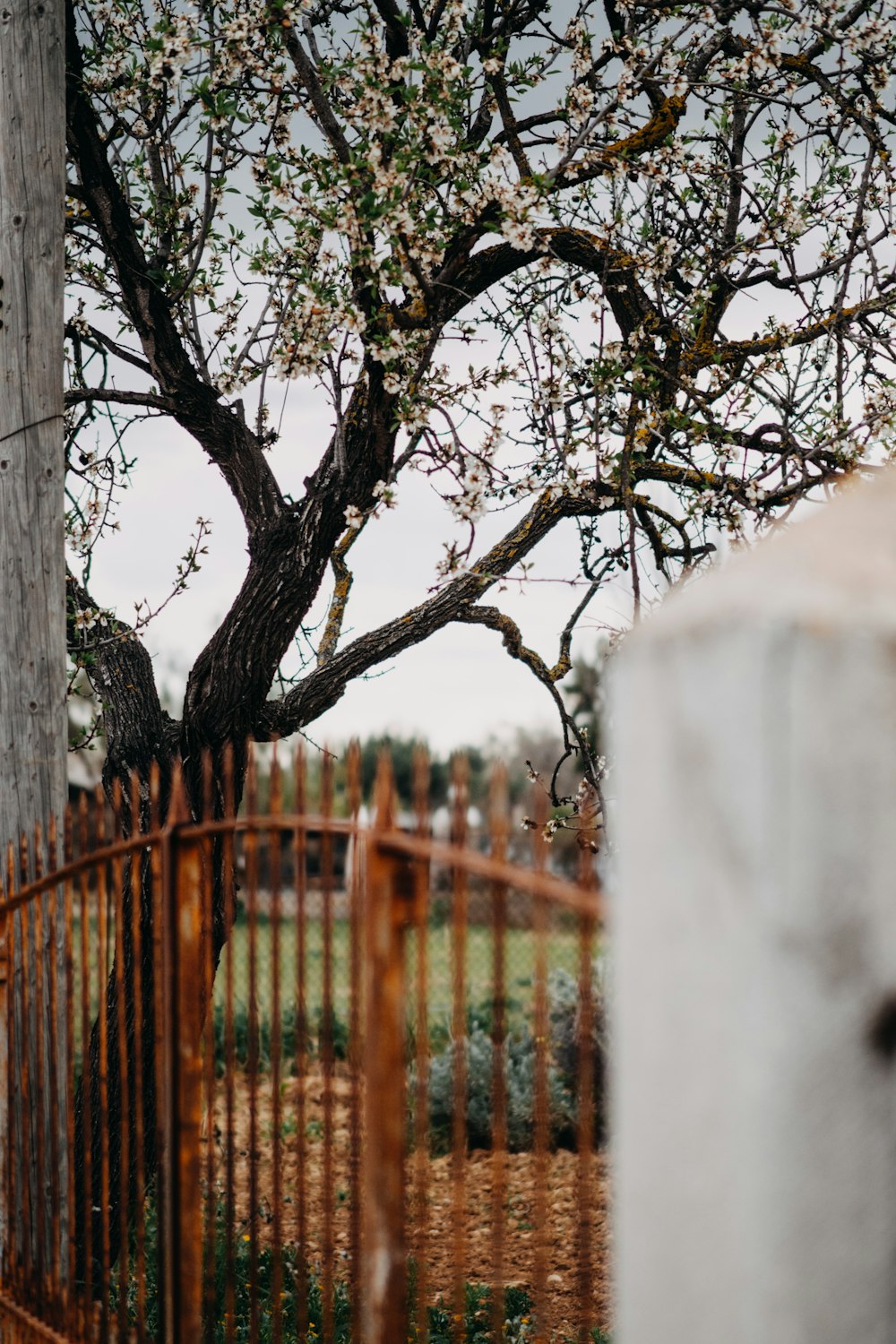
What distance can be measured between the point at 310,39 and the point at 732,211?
6.32 ft

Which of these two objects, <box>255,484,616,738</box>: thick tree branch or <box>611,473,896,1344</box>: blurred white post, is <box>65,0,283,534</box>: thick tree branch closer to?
<box>255,484,616,738</box>: thick tree branch

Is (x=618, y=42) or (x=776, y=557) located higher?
(x=618, y=42)

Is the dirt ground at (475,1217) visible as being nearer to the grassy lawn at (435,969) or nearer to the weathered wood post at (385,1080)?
the grassy lawn at (435,969)

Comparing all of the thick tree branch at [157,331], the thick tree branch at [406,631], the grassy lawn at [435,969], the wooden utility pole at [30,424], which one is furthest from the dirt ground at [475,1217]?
the thick tree branch at [157,331]

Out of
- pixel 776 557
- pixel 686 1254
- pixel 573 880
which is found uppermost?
pixel 776 557

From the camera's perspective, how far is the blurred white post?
3.58 ft

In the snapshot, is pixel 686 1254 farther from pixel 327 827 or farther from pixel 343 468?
pixel 343 468

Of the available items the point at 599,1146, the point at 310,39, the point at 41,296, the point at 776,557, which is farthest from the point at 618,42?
the point at 599,1146

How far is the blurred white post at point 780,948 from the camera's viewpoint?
109cm

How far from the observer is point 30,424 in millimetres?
4195

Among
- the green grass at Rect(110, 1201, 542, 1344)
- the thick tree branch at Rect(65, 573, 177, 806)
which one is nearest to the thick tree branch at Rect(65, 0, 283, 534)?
the thick tree branch at Rect(65, 573, 177, 806)

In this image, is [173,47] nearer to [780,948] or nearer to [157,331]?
[157,331]

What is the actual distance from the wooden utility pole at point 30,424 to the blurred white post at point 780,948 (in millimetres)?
3260

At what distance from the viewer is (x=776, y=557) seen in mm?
1230
